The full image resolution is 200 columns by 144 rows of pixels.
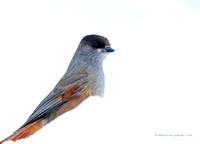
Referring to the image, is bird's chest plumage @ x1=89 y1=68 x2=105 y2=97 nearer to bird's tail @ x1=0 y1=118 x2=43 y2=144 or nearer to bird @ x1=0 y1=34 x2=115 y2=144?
bird @ x1=0 y1=34 x2=115 y2=144

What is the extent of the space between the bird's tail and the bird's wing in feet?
0.30

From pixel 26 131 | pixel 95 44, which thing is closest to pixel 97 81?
pixel 95 44

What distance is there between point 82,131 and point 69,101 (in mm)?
2303

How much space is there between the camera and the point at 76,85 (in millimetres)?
4688

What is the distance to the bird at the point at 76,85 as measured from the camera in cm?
421

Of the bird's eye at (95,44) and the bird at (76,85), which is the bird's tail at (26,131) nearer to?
the bird at (76,85)

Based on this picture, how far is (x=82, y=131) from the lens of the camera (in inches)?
88.0

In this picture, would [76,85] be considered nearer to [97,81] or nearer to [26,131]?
[97,81]

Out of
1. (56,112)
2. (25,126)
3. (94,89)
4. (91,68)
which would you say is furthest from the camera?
(91,68)

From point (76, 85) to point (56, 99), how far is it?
413 millimetres

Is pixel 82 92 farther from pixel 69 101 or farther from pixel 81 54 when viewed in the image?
pixel 81 54

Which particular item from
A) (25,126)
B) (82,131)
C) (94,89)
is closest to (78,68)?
(94,89)

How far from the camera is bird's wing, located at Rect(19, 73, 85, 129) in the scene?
427 centimetres

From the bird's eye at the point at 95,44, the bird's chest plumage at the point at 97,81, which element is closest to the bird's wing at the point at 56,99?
the bird's chest plumage at the point at 97,81
